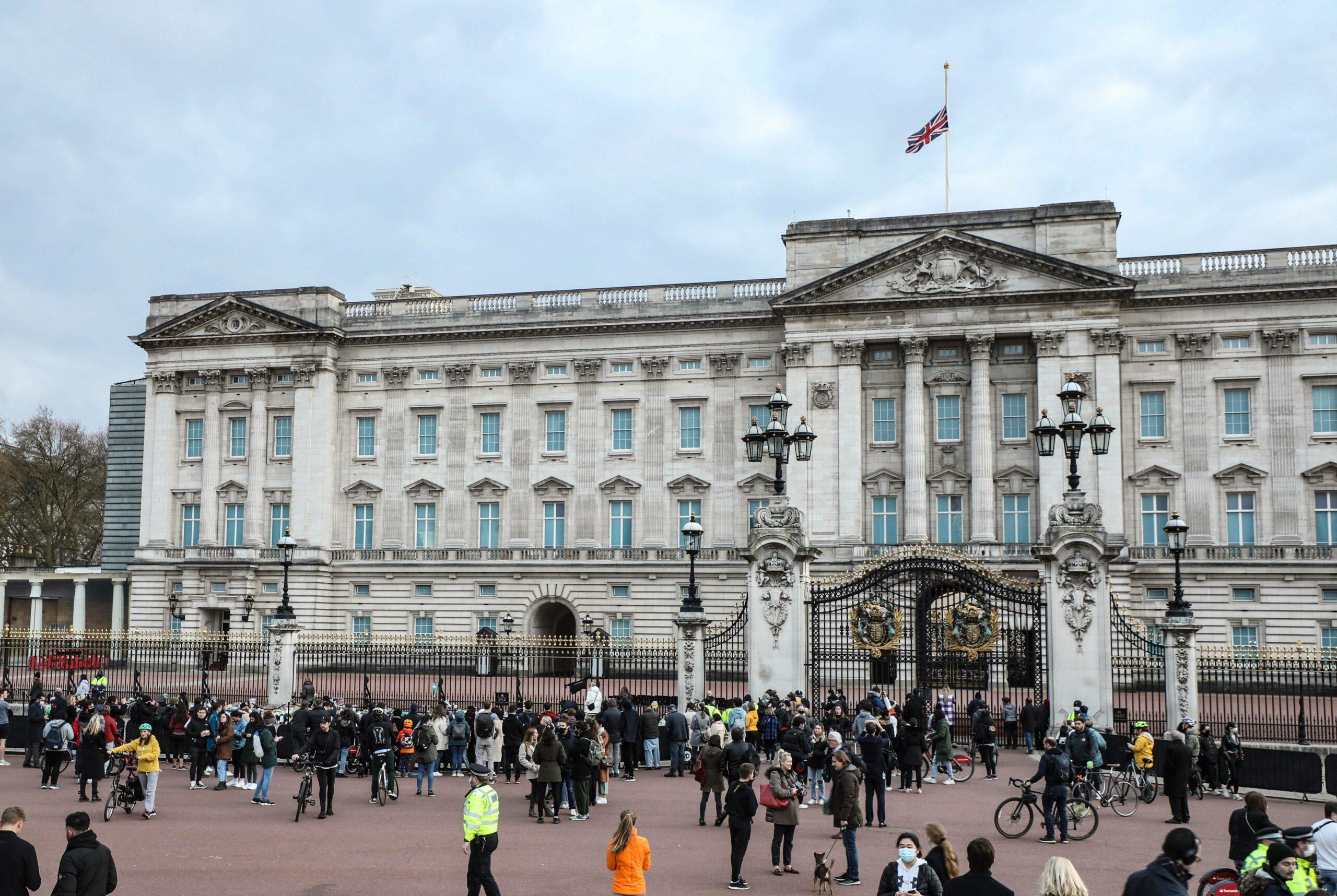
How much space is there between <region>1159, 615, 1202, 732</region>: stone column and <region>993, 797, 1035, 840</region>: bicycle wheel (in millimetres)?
9872

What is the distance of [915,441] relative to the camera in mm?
51250

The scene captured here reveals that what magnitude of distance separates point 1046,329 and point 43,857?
139 ft

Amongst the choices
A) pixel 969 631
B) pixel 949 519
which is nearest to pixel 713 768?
pixel 969 631

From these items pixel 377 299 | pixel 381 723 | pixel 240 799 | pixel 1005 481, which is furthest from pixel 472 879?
pixel 377 299

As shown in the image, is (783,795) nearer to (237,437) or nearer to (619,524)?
(619,524)

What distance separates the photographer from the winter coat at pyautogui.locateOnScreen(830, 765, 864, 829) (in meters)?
15.4

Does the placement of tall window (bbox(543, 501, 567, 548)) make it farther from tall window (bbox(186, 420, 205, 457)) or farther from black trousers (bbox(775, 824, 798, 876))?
black trousers (bbox(775, 824, 798, 876))

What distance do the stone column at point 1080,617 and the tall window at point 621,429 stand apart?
30.8 metres

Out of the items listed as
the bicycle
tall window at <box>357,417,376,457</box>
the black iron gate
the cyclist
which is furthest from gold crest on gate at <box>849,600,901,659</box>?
tall window at <box>357,417,376,457</box>

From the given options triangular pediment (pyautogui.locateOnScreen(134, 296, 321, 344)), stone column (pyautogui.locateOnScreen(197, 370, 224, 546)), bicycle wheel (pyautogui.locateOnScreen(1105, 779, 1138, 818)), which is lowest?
bicycle wheel (pyautogui.locateOnScreen(1105, 779, 1138, 818))

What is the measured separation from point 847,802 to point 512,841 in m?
5.25

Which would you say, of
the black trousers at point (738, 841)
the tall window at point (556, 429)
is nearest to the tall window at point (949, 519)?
the tall window at point (556, 429)

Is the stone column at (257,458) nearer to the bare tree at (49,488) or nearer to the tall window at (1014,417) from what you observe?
the bare tree at (49,488)

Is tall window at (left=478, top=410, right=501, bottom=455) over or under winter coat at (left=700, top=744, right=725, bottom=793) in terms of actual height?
over
